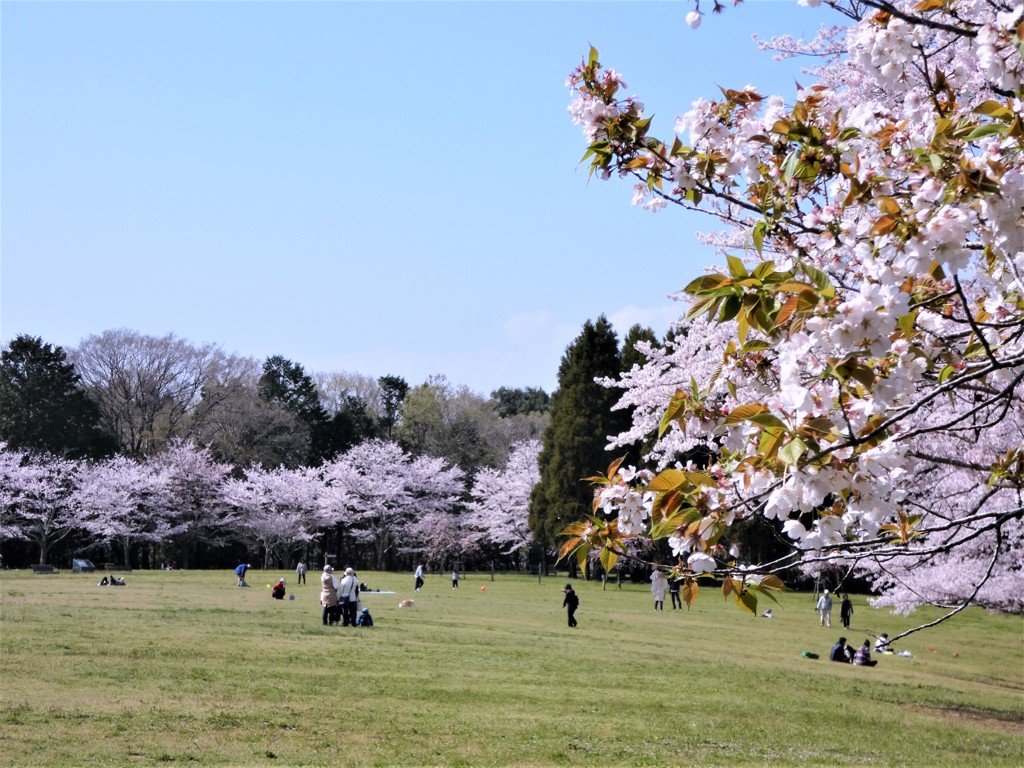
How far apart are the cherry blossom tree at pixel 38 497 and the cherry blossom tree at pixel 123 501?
0.68 metres

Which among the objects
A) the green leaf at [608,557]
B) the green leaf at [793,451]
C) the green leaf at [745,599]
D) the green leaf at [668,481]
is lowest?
the green leaf at [745,599]

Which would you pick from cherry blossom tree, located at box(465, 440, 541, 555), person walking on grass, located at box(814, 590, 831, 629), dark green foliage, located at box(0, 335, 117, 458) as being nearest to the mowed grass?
person walking on grass, located at box(814, 590, 831, 629)

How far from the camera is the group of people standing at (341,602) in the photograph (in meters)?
17.8

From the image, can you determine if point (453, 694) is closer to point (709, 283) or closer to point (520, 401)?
point (709, 283)

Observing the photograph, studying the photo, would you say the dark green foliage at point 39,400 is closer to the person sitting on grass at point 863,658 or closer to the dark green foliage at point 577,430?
the dark green foliage at point 577,430

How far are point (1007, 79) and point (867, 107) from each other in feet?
2.53

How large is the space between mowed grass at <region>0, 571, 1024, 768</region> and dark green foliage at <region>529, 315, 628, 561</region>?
21.2 metres

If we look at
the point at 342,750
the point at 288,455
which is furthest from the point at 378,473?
the point at 342,750

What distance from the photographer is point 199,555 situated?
4978 centimetres

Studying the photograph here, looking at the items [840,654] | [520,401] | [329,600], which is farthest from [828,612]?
[520,401]

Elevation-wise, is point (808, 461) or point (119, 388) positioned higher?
point (119, 388)

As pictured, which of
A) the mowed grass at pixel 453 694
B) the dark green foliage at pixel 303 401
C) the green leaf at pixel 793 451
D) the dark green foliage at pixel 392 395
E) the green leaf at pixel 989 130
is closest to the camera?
the green leaf at pixel 793 451

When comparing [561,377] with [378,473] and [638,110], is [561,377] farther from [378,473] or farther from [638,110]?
[638,110]

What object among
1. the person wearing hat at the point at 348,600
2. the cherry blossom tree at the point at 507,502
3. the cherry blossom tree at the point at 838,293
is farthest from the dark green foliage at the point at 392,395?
the cherry blossom tree at the point at 838,293
